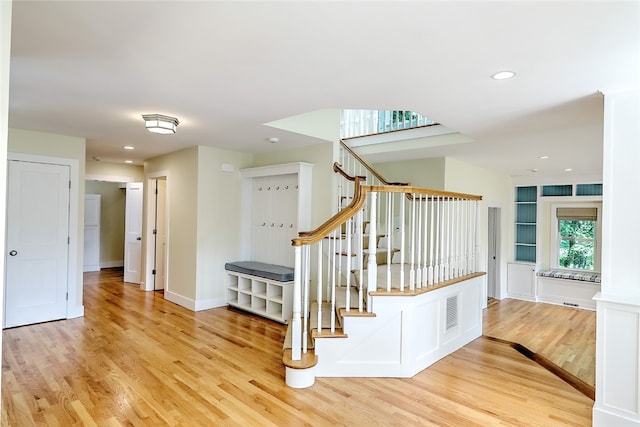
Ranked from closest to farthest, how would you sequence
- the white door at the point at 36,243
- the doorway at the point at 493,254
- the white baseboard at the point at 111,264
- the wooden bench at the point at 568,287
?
the white door at the point at 36,243
the wooden bench at the point at 568,287
the doorway at the point at 493,254
the white baseboard at the point at 111,264

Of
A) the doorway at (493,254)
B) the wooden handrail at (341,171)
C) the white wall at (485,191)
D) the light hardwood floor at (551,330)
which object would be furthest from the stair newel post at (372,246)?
the doorway at (493,254)

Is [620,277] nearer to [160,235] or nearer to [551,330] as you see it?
[551,330]

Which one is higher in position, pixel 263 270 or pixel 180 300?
pixel 263 270

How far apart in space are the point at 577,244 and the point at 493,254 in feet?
5.19

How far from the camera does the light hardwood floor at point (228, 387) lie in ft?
8.49

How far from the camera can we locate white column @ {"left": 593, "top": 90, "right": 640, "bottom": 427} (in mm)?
2461

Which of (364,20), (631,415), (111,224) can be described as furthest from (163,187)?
(631,415)

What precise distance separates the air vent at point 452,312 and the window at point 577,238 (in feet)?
15.4

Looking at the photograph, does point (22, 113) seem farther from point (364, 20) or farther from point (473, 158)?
point (473, 158)

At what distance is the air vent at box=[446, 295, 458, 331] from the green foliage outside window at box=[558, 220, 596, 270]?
4733 mm

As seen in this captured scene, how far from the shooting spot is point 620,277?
100.0 inches

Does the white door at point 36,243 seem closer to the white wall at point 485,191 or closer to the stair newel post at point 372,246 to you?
the stair newel post at point 372,246

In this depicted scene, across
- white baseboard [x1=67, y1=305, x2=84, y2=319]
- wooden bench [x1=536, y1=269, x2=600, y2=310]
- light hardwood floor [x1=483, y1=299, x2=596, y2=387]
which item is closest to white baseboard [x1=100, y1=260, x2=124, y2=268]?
white baseboard [x1=67, y1=305, x2=84, y2=319]

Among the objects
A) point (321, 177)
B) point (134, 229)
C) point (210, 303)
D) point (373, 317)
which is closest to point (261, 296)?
point (210, 303)
